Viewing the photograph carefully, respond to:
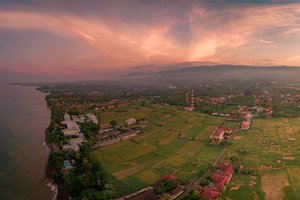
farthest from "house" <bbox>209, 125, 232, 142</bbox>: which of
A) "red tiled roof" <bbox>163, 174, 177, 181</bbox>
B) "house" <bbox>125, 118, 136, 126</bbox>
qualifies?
"house" <bbox>125, 118, 136, 126</bbox>

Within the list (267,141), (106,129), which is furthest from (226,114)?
(106,129)

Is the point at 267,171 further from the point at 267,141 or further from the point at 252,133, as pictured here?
the point at 252,133

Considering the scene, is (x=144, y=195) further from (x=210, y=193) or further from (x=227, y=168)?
(x=227, y=168)

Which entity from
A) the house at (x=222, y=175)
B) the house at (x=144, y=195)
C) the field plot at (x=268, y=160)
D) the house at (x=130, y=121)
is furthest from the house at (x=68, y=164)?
the house at (x=130, y=121)

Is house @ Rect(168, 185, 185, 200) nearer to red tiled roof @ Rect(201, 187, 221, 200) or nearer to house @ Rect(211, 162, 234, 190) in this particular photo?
red tiled roof @ Rect(201, 187, 221, 200)

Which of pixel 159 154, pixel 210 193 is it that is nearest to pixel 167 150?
pixel 159 154

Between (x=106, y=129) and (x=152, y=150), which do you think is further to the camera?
(x=106, y=129)

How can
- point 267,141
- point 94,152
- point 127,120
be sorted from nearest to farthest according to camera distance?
point 94,152, point 267,141, point 127,120

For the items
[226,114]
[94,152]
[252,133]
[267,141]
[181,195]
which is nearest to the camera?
[181,195]
